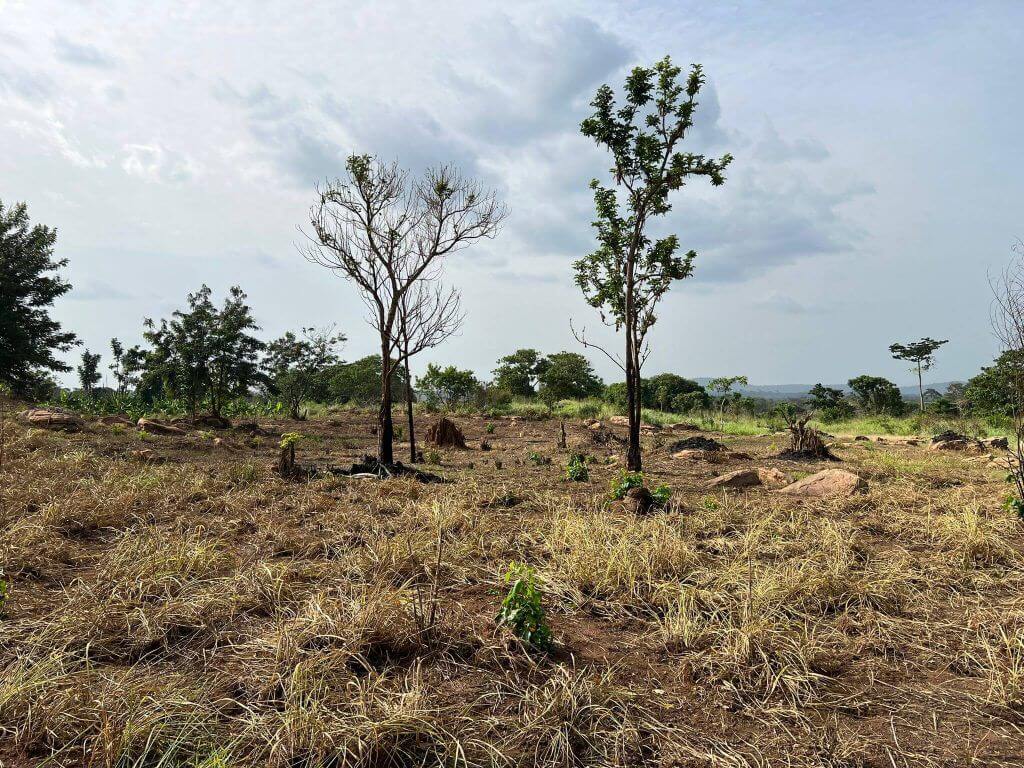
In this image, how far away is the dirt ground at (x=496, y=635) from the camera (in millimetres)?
2426

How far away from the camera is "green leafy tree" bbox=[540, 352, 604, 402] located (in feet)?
80.9

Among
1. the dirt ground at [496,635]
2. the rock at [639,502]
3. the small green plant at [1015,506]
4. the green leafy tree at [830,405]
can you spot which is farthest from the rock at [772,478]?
the green leafy tree at [830,405]

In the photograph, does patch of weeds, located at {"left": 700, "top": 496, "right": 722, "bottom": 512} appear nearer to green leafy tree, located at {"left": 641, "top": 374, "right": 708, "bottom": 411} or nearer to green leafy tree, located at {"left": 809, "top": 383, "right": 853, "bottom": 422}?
green leafy tree, located at {"left": 809, "top": 383, "right": 853, "bottom": 422}

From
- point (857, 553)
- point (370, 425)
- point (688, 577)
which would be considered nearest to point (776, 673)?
point (688, 577)

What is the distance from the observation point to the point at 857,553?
512 centimetres

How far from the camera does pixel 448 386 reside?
3144 centimetres

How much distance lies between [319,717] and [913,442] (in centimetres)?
1981

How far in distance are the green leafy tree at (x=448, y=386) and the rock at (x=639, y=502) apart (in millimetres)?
23739

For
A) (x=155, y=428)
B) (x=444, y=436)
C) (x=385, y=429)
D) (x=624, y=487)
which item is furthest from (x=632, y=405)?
(x=155, y=428)

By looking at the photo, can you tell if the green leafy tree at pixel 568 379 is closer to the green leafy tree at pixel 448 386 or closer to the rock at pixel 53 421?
the green leafy tree at pixel 448 386

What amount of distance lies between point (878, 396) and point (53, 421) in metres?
37.8

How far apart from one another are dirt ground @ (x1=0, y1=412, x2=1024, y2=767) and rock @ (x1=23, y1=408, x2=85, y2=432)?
6936 millimetres

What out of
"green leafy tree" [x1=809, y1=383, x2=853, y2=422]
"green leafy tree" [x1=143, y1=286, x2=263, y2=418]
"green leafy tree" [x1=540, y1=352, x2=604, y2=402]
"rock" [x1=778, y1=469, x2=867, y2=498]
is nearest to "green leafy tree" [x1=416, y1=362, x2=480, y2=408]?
"green leafy tree" [x1=540, y1=352, x2=604, y2=402]

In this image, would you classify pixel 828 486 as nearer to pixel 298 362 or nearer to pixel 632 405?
pixel 632 405
